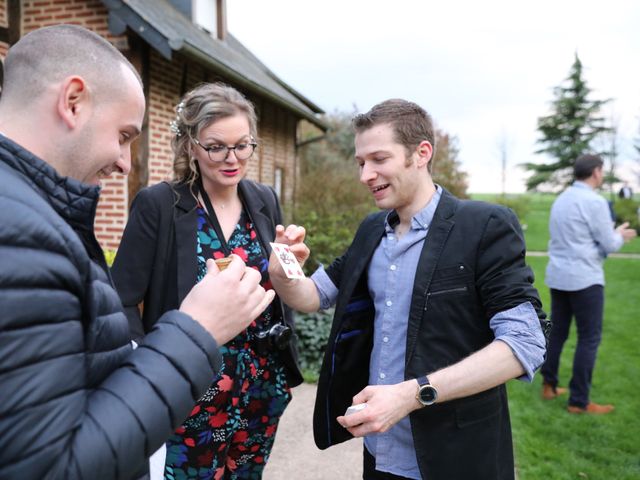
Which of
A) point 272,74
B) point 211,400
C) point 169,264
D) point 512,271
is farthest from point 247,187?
point 272,74

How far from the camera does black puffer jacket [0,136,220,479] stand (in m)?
0.84

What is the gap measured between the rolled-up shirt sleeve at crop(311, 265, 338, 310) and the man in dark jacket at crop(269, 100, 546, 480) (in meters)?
0.08

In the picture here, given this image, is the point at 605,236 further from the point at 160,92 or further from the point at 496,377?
the point at 160,92

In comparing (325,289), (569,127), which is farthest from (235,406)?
(569,127)

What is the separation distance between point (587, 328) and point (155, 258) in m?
4.26

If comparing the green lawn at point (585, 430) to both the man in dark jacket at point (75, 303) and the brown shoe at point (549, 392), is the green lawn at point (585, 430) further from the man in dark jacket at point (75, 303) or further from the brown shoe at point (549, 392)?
the man in dark jacket at point (75, 303)

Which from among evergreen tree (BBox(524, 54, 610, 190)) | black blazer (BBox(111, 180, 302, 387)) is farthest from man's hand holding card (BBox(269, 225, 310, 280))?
evergreen tree (BBox(524, 54, 610, 190))

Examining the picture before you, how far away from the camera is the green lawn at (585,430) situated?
3.91 metres

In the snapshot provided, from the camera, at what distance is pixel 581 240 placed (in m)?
4.84

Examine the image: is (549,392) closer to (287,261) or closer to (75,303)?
(287,261)

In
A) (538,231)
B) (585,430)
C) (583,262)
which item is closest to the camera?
(585,430)

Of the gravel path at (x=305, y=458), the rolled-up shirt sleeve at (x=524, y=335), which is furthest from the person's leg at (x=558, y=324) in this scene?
the rolled-up shirt sleeve at (x=524, y=335)

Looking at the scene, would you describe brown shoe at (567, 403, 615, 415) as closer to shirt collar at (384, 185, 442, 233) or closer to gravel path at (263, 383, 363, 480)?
gravel path at (263, 383, 363, 480)

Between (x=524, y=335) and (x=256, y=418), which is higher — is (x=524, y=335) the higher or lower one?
the higher one
